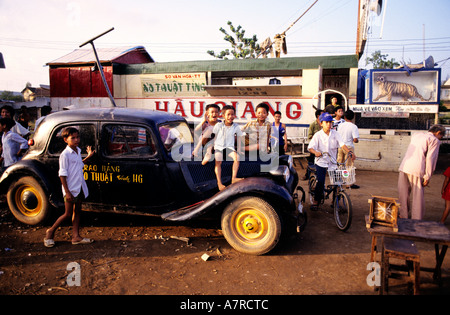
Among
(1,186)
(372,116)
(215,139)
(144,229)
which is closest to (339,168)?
(215,139)

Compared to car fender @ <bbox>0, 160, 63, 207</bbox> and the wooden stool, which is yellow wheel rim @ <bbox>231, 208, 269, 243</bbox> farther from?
car fender @ <bbox>0, 160, 63, 207</bbox>

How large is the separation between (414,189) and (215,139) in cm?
304

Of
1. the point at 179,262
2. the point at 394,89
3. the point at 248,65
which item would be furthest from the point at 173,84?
the point at 179,262

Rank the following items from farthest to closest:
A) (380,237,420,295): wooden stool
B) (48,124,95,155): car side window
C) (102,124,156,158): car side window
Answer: (48,124,95,155): car side window
(102,124,156,158): car side window
(380,237,420,295): wooden stool

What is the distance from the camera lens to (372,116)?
11.6 m

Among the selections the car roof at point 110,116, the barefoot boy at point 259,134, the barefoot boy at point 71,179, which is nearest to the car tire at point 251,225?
the barefoot boy at point 259,134

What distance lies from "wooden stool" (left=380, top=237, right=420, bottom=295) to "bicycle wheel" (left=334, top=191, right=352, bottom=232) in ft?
4.09

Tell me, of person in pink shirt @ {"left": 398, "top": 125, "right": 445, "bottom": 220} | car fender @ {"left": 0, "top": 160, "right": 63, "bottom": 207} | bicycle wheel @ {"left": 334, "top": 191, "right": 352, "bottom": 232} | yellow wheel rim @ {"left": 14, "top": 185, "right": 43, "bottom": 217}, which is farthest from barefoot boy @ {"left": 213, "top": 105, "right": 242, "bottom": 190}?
yellow wheel rim @ {"left": 14, "top": 185, "right": 43, "bottom": 217}

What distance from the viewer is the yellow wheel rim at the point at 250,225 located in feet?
12.3

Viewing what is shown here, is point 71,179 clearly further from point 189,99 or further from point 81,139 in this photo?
point 189,99

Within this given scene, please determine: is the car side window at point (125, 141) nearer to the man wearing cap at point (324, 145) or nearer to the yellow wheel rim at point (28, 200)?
the yellow wheel rim at point (28, 200)

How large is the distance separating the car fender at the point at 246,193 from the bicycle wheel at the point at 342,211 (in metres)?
1.24

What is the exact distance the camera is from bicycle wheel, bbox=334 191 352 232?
4.42 m

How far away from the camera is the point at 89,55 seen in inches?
587
